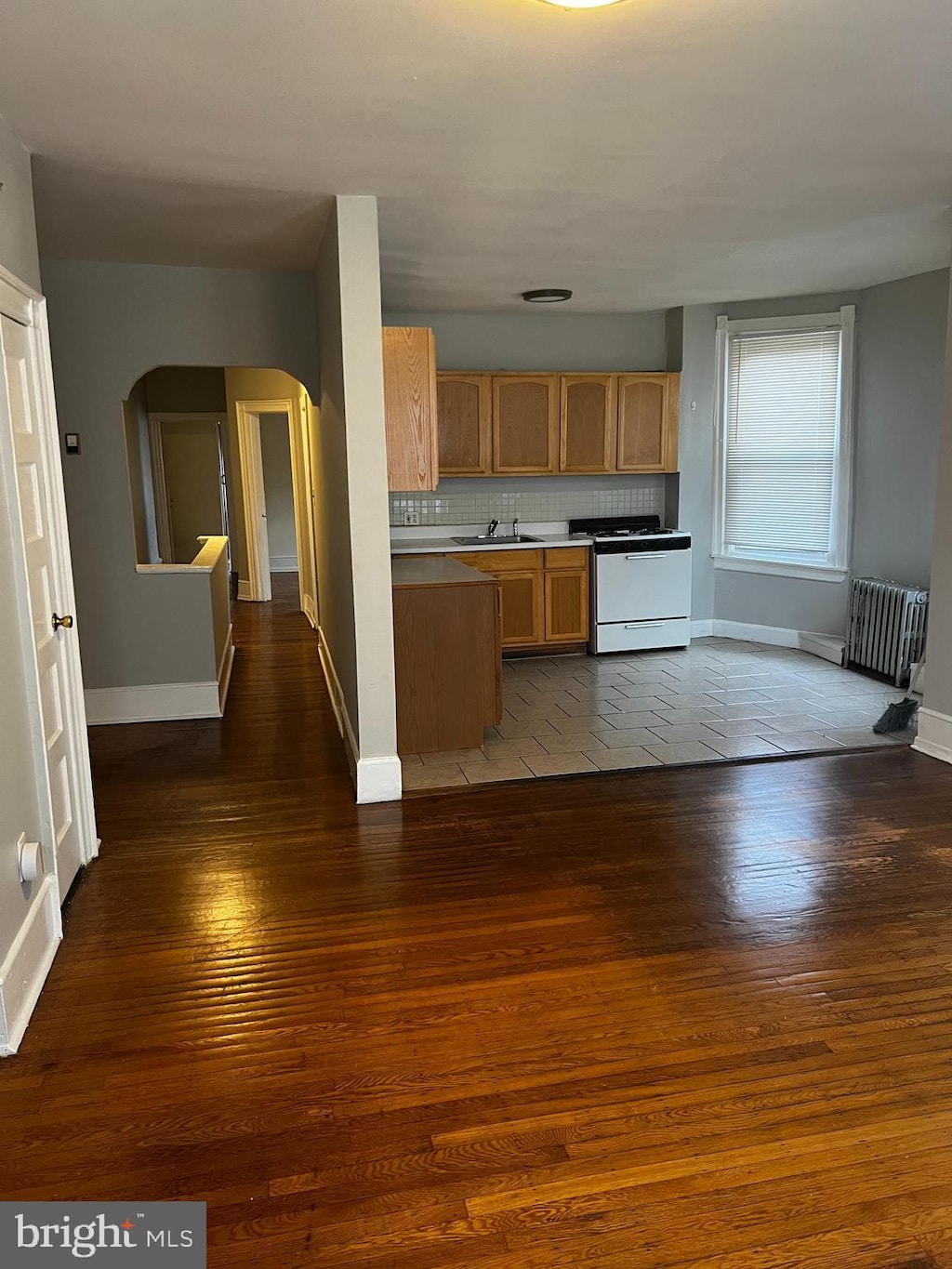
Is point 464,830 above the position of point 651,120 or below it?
below

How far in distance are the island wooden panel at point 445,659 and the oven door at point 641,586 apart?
2.24m

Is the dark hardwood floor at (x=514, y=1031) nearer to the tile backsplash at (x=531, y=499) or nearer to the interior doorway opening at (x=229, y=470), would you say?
the interior doorway opening at (x=229, y=470)

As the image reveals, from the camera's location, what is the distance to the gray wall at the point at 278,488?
40.0 feet

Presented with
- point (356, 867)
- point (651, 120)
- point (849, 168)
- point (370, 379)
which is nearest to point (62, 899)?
point (356, 867)

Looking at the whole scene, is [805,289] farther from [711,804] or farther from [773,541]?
[711,804]

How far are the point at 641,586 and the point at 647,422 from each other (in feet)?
4.06

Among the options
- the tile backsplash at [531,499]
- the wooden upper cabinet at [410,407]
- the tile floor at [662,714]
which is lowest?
the tile floor at [662,714]

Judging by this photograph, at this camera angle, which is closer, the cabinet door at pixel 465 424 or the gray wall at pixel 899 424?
the gray wall at pixel 899 424

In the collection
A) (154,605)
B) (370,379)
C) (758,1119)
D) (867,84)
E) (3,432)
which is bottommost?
(758,1119)

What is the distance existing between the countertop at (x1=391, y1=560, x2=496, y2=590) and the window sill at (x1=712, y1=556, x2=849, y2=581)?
279 centimetres

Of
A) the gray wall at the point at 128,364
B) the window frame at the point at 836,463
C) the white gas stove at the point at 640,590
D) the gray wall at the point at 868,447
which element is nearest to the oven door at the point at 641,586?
the white gas stove at the point at 640,590

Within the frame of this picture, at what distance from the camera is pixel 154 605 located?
206 inches

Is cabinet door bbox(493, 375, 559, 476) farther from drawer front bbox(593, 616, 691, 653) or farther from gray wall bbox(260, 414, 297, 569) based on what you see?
gray wall bbox(260, 414, 297, 569)

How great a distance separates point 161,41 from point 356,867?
2599 mm
